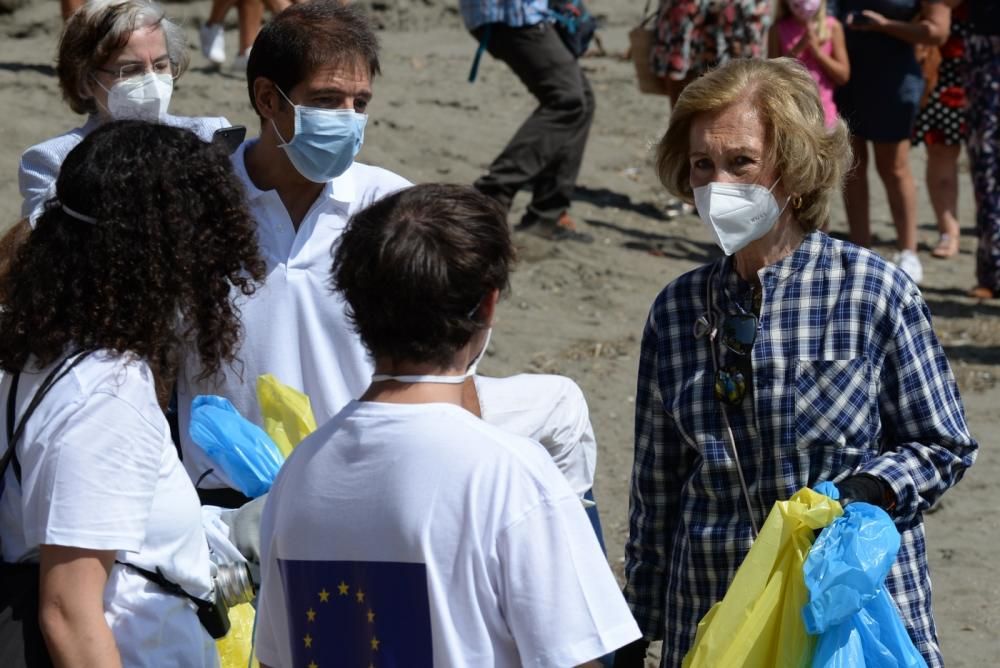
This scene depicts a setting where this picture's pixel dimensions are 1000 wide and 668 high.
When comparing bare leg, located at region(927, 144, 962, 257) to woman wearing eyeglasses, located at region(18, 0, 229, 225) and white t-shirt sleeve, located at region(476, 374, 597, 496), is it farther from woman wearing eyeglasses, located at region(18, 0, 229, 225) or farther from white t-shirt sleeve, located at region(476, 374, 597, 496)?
white t-shirt sleeve, located at region(476, 374, 597, 496)

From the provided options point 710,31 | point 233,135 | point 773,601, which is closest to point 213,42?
point 710,31

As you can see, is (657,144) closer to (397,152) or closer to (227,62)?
(397,152)

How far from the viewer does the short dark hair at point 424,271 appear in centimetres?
208

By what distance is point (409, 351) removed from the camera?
6.89 ft

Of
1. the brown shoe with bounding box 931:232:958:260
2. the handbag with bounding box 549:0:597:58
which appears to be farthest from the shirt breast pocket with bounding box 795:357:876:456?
the brown shoe with bounding box 931:232:958:260

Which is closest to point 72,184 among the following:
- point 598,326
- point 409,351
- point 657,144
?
point 409,351

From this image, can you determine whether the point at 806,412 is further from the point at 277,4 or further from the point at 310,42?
the point at 277,4

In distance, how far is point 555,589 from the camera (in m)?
2.01

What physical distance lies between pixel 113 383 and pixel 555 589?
2.47 ft

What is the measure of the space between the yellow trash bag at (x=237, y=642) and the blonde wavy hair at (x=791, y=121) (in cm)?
133

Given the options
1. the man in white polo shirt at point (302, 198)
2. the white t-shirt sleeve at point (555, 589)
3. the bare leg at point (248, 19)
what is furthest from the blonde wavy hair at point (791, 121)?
the bare leg at point (248, 19)

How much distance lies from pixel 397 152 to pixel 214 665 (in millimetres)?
7022

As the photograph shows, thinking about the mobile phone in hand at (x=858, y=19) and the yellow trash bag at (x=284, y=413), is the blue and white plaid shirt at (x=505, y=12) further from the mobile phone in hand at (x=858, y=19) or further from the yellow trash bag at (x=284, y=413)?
the yellow trash bag at (x=284, y=413)

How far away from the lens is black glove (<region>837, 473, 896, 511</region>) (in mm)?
2695
